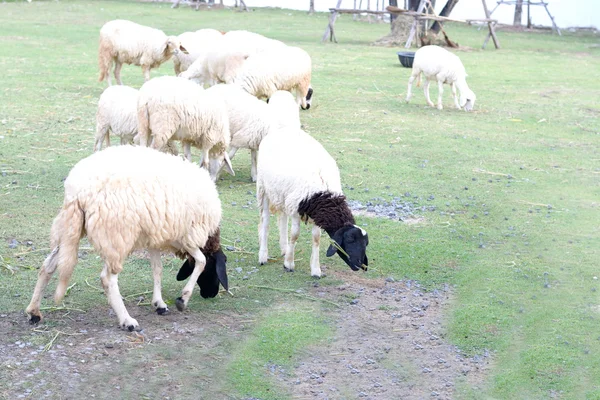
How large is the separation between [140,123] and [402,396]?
431cm

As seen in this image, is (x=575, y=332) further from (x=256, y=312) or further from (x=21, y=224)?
(x=21, y=224)

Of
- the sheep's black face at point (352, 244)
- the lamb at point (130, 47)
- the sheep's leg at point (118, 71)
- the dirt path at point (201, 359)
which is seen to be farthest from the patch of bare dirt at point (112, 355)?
the sheep's leg at point (118, 71)

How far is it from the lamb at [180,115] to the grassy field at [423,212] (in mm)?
668

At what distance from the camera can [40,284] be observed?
483 centimetres

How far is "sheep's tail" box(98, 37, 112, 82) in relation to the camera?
42.4 ft

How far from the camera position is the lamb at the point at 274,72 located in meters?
10.8

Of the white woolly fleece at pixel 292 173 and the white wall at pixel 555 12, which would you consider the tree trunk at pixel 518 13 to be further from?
the white woolly fleece at pixel 292 173

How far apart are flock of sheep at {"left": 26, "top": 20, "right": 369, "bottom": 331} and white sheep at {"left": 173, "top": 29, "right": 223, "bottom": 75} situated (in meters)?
4.21

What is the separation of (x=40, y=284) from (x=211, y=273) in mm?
1111

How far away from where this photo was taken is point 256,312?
5.30m

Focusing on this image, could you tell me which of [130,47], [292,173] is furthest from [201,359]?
[130,47]

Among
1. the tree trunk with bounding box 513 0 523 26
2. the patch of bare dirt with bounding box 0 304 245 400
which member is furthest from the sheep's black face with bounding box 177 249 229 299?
the tree trunk with bounding box 513 0 523 26

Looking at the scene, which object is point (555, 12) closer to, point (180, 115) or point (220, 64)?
point (220, 64)

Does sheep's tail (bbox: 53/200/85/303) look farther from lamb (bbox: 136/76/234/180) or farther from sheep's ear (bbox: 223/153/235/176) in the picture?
sheep's ear (bbox: 223/153/235/176)
